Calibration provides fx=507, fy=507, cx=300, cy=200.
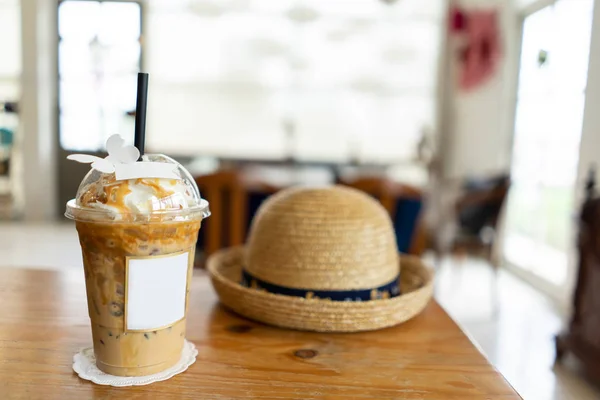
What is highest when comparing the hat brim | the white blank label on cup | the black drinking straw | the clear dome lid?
the black drinking straw

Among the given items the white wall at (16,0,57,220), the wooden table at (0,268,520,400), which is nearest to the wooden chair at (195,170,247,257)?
the wooden table at (0,268,520,400)

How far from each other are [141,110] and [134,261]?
0.61 feet

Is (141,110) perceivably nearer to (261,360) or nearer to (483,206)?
(261,360)

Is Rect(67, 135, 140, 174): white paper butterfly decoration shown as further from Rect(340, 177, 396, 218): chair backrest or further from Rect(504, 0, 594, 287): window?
Rect(504, 0, 594, 287): window

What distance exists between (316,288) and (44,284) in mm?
567

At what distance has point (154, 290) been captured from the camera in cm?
63

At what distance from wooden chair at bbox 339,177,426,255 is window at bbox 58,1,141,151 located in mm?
3491

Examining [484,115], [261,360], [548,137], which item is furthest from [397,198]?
[484,115]

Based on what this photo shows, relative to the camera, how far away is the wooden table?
618 millimetres

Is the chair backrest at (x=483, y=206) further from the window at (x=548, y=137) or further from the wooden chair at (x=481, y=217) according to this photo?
the window at (x=548, y=137)

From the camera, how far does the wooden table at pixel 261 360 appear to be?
24.3 inches

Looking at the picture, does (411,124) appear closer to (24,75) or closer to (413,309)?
(24,75)

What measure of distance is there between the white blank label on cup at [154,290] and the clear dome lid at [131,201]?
0.06m

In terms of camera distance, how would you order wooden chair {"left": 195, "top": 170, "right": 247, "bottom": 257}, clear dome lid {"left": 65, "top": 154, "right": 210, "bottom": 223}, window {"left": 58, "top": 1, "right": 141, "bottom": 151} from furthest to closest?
window {"left": 58, "top": 1, "right": 141, "bottom": 151} → wooden chair {"left": 195, "top": 170, "right": 247, "bottom": 257} → clear dome lid {"left": 65, "top": 154, "right": 210, "bottom": 223}
